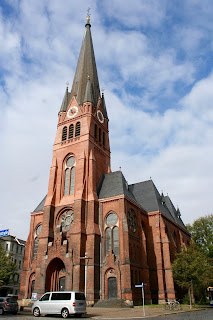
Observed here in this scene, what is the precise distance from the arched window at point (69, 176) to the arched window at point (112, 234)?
7066 millimetres

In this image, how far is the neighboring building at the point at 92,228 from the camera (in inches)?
1188

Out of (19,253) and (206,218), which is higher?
(206,218)

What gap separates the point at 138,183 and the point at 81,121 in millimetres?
15319

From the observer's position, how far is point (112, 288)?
29859 mm

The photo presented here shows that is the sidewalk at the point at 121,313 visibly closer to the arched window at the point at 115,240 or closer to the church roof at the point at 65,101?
the arched window at the point at 115,240

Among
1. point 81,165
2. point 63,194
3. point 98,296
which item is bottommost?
point 98,296

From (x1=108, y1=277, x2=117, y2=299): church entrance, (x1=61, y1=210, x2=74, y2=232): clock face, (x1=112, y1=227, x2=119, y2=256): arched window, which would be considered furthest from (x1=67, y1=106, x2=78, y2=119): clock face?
(x1=108, y1=277, x2=117, y2=299): church entrance

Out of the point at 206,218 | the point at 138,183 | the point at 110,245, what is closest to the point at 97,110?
the point at 138,183

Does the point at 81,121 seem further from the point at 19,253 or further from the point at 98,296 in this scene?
the point at 19,253

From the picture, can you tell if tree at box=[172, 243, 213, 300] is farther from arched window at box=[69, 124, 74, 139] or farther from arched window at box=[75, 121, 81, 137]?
arched window at box=[69, 124, 74, 139]

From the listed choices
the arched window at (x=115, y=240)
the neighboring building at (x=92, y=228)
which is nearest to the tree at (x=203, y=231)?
the neighboring building at (x=92, y=228)

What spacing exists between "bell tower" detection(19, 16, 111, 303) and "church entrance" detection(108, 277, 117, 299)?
1.31 m

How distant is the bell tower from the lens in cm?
3055

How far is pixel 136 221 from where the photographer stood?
36156mm
